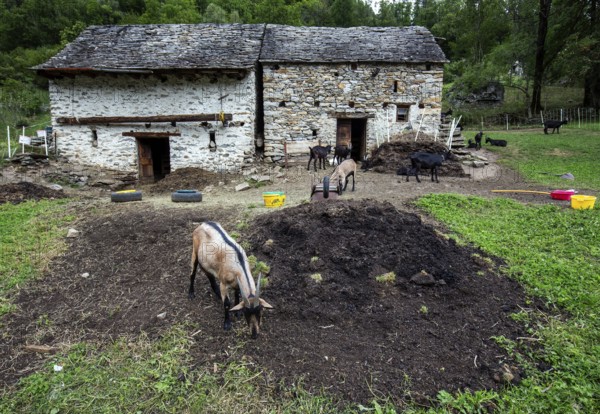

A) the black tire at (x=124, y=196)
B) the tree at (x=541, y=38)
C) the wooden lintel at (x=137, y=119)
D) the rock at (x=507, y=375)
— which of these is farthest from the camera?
the tree at (x=541, y=38)

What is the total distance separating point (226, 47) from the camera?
51.1ft

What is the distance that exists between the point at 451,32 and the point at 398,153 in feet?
107

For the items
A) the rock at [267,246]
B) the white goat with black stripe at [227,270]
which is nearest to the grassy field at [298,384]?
the white goat with black stripe at [227,270]

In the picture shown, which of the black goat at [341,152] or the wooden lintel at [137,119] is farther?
the black goat at [341,152]

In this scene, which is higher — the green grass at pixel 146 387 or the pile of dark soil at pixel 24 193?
the pile of dark soil at pixel 24 193

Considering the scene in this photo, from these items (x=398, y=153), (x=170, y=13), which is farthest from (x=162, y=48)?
(x=170, y=13)

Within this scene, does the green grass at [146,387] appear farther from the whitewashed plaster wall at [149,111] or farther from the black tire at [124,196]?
the whitewashed plaster wall at [149,111]

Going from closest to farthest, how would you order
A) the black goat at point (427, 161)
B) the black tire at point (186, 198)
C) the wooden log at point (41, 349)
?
the wooden log at point (41, 349) → the black tire at point (186, 198) → the black goat at point (427, 161)

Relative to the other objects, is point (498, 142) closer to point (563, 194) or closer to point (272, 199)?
point (563, 194)

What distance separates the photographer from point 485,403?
3.32 m

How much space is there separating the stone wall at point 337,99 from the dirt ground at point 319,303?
8995 millimetres

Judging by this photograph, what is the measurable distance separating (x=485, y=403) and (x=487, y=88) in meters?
31.6

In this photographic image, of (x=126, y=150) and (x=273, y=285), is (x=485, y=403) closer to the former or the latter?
(x=273, y=285)

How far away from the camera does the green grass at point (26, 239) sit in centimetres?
582
